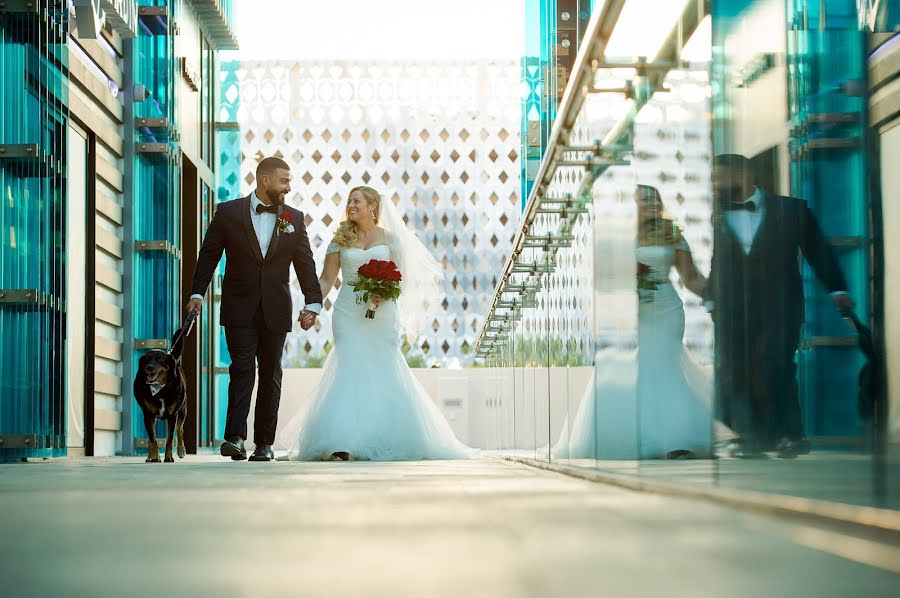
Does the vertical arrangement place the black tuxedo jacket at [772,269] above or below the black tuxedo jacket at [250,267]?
below

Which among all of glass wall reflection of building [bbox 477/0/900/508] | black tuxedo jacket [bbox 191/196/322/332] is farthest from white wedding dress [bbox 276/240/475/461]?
glass wall reflection of building [bbox 477/0/900/508]

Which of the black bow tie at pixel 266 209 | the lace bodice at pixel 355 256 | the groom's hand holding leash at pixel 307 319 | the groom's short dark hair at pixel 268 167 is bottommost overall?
the groom's hand holding leash at pixel 307 319

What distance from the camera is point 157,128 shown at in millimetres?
7191

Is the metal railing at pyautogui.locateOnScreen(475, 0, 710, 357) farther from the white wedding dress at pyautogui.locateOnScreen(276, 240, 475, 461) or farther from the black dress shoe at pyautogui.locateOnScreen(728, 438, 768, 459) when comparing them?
the white wedding dress at pyautogui.locateOnScreen(276, 240, 475, 461)

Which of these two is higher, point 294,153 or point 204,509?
point 294,153

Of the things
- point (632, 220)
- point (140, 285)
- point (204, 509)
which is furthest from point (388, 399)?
point (204, 509)

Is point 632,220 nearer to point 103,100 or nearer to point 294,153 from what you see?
point 103,100

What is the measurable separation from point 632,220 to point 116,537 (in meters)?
1.35

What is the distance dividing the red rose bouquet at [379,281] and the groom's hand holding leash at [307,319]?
22.5 inches

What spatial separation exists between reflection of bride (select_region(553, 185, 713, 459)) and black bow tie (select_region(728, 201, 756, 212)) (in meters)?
0.18

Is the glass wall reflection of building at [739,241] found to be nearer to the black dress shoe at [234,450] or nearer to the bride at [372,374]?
the black dress shoe at [234,450]

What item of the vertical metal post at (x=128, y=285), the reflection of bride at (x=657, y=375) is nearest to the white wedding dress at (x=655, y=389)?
the reflection of bride at (x=657, y=375)

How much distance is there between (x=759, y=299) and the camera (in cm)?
142

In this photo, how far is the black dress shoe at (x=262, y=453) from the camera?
5129mm
